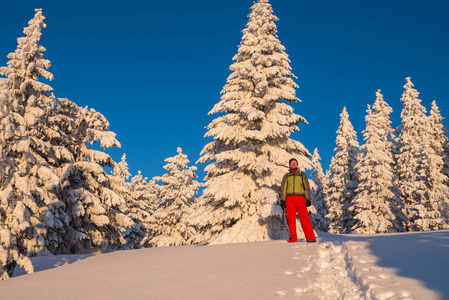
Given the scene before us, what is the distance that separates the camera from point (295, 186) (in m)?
10.8

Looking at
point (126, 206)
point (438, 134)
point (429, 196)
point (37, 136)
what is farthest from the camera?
point (438, 134)

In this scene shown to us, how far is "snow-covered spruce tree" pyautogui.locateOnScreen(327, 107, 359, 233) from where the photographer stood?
42.1 metres

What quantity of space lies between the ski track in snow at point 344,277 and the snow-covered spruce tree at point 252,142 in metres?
6.52

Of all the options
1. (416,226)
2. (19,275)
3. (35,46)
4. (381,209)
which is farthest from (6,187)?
(416,226)

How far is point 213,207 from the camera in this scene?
16953 millimetres

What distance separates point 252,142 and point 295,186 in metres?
6.37

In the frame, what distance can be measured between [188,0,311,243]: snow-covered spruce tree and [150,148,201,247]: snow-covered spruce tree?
17.3 metres

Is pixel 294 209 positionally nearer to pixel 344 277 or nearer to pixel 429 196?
pixel 344 277

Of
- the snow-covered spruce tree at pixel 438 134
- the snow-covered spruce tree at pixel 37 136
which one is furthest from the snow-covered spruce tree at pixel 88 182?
the snow-covered spruce tree at pixel 438 134

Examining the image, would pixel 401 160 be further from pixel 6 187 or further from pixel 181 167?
pixel 6 187

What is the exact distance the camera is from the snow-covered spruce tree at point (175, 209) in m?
34.5

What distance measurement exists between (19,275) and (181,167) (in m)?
28.8

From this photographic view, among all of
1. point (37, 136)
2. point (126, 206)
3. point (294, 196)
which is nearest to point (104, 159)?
point (37, 136)

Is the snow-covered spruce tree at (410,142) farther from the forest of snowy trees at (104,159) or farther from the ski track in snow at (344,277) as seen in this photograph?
the ski track in snow at (344,277)
